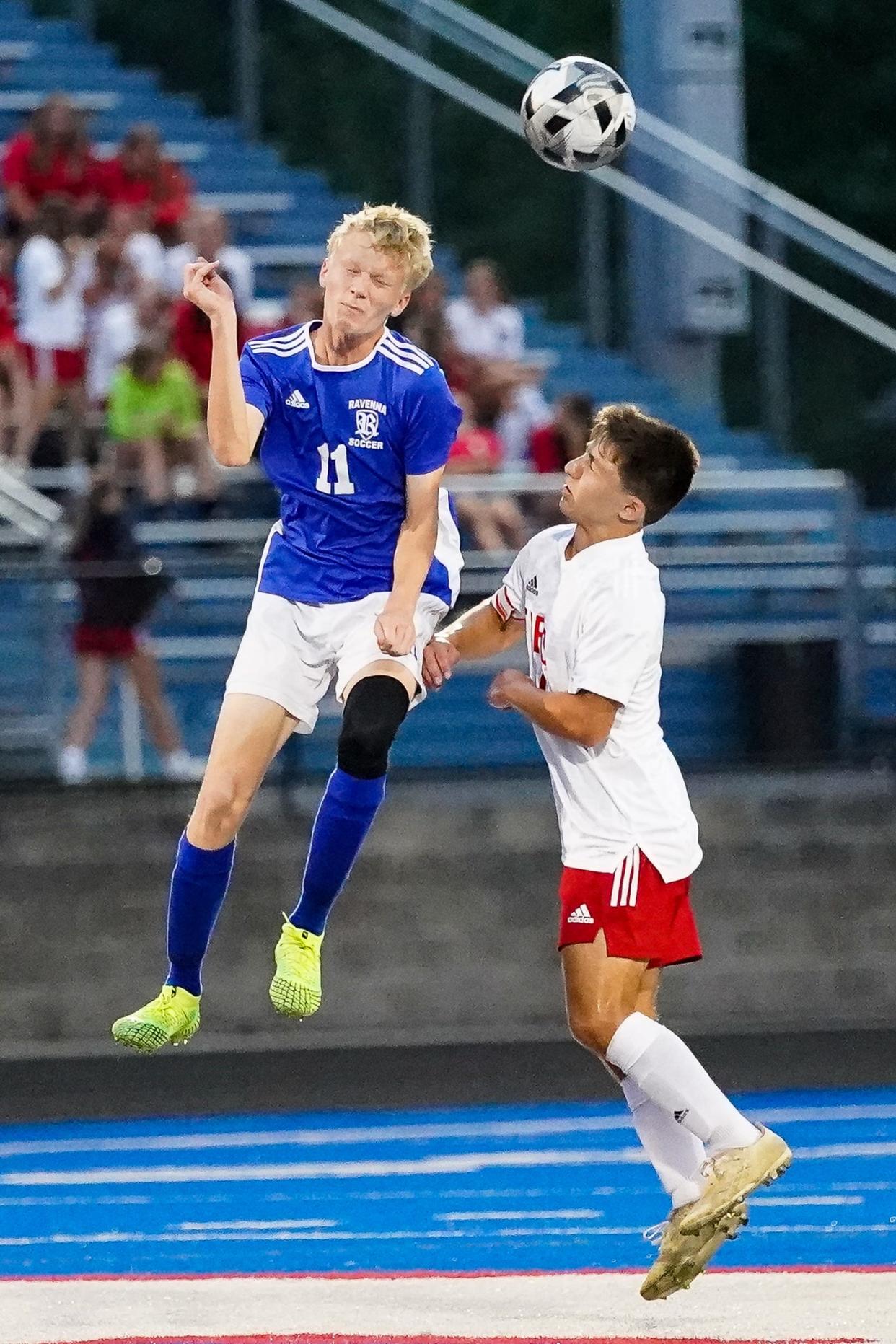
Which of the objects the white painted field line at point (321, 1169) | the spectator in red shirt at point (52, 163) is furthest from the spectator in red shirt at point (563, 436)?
the white painted field line at point (321, 1169)

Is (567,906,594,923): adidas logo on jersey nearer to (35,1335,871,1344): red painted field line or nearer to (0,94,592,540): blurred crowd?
(35,1335,871,1344): red painted field line

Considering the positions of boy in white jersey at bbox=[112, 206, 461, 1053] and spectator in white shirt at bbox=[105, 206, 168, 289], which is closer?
boy in white jersey at bbox=[112, 206, 461, 1053]

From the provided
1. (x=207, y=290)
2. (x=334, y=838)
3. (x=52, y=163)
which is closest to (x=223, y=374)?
(x=207, y=290)

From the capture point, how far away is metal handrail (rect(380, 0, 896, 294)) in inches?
583

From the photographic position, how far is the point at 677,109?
50.4ft

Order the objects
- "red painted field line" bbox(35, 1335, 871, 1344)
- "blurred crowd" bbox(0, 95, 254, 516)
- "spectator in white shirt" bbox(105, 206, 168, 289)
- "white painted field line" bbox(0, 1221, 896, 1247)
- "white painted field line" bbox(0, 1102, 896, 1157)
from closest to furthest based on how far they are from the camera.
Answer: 1. "red painted field line" bbox(35, 1335, 871, 1344)
2. "white painted field line" bbox(0, 1221, 896, 1247)
3. "white painted field line" bbox(0, 1102, 896, 1157)
4. "blurred crowd" bbox(0, 95, 254, 516)
5. "spectator in white shirt" bbox(105, 206, 168, 289)

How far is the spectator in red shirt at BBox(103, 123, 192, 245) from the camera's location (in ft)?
48.0

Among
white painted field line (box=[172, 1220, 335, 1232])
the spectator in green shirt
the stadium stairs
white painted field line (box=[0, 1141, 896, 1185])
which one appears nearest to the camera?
white painted field line (box=[172, 1220, 335, 1232])

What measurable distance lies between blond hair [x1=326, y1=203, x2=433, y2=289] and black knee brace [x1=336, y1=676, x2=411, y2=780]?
3.36 feet

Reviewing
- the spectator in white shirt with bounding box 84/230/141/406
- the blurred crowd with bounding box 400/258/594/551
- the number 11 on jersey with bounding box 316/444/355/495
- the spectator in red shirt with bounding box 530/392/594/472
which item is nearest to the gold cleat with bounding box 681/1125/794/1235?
the number 11 on jersey with bounding box 316/444/355/495

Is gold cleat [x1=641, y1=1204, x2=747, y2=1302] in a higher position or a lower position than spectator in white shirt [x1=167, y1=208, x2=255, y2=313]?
lower

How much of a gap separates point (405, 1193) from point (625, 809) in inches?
113

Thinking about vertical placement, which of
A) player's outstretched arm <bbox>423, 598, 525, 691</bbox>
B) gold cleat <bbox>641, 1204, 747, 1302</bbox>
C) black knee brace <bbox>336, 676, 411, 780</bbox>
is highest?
player's outstretched arm <bbox>423, 598, 525, 691</bbox>

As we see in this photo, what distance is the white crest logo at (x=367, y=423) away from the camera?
6988 mm
